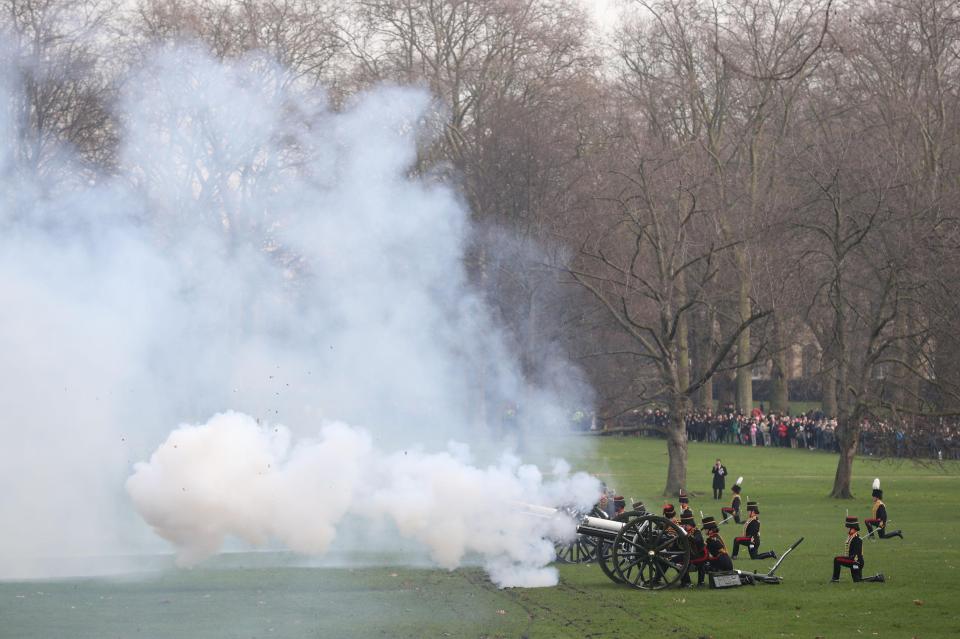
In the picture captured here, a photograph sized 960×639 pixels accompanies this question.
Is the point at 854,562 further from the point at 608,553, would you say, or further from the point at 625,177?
the point at 625,177

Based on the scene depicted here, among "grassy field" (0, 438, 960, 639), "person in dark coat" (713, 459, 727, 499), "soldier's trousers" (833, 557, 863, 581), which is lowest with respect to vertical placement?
"grassy field" (0, 438, 960, 639)

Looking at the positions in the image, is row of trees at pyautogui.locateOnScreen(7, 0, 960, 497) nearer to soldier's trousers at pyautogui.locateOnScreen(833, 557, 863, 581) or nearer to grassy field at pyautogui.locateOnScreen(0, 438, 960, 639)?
grassy field at pyautogui.locateOnScreen(0, 438, 960, 639)

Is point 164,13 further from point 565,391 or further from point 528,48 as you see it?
point 528,48

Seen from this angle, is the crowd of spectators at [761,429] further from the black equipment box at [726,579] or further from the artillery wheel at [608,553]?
the artillery wheel at [608,553]

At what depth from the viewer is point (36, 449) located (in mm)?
24938

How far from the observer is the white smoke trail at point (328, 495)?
2239cm

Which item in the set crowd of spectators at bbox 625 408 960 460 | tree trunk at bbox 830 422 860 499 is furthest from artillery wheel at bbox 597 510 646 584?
crowd of spectators at bbox 625 408 960 460

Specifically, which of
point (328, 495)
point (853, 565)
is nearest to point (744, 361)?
point (853, 565)

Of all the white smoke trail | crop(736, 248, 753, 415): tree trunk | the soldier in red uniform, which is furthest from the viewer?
crop(736, 248, 753, 415): tree trunk

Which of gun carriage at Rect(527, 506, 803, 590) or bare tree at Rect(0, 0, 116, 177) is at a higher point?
bare tree at Rect(0, 0, 116, 177)

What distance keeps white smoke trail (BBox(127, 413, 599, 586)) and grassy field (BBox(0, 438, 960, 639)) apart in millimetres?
867

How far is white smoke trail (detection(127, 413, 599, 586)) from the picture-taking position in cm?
2239

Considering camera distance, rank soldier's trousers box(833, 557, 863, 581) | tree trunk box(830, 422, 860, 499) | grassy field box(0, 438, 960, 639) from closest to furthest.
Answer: grassy field box(0, 438, 960, 639), soldier's trousers box(833, 557, 863, 581), tree trunk box(830, 422, 860, 499)

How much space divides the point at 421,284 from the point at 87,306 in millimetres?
9448
